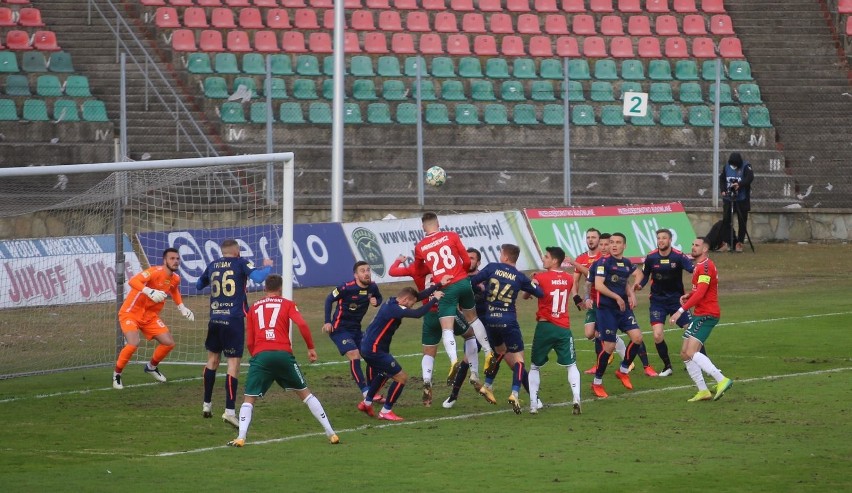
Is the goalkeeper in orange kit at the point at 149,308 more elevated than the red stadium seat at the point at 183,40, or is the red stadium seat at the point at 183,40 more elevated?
the red stadium seat at the point at 183,40

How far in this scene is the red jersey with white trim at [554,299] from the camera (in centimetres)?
1490

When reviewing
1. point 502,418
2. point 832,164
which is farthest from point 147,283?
point 832,164

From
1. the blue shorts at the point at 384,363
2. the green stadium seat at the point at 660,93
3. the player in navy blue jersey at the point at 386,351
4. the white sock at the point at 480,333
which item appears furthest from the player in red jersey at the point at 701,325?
the green stadium seat at the point at 660,93

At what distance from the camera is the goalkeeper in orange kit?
16.9 metres

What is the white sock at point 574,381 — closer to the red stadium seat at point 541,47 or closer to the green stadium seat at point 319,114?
the green stadium seat at point 319,114

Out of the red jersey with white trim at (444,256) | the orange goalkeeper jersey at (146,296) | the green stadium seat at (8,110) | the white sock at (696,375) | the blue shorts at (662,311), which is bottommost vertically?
the white sock at (696,375)

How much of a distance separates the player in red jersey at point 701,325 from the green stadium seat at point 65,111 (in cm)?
1662

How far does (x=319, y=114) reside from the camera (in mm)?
30469

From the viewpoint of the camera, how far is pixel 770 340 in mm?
20156

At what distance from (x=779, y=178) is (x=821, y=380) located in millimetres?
15940

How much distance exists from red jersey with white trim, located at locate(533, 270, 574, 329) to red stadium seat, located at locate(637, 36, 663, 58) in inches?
826

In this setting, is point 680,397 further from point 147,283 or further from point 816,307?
point 816,307

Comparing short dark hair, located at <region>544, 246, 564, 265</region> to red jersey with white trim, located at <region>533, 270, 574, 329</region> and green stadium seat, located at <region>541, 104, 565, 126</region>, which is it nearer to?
red jersey with white trim, located at <region>533, 270, 574, 329</region>

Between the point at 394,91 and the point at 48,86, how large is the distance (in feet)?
25.8
